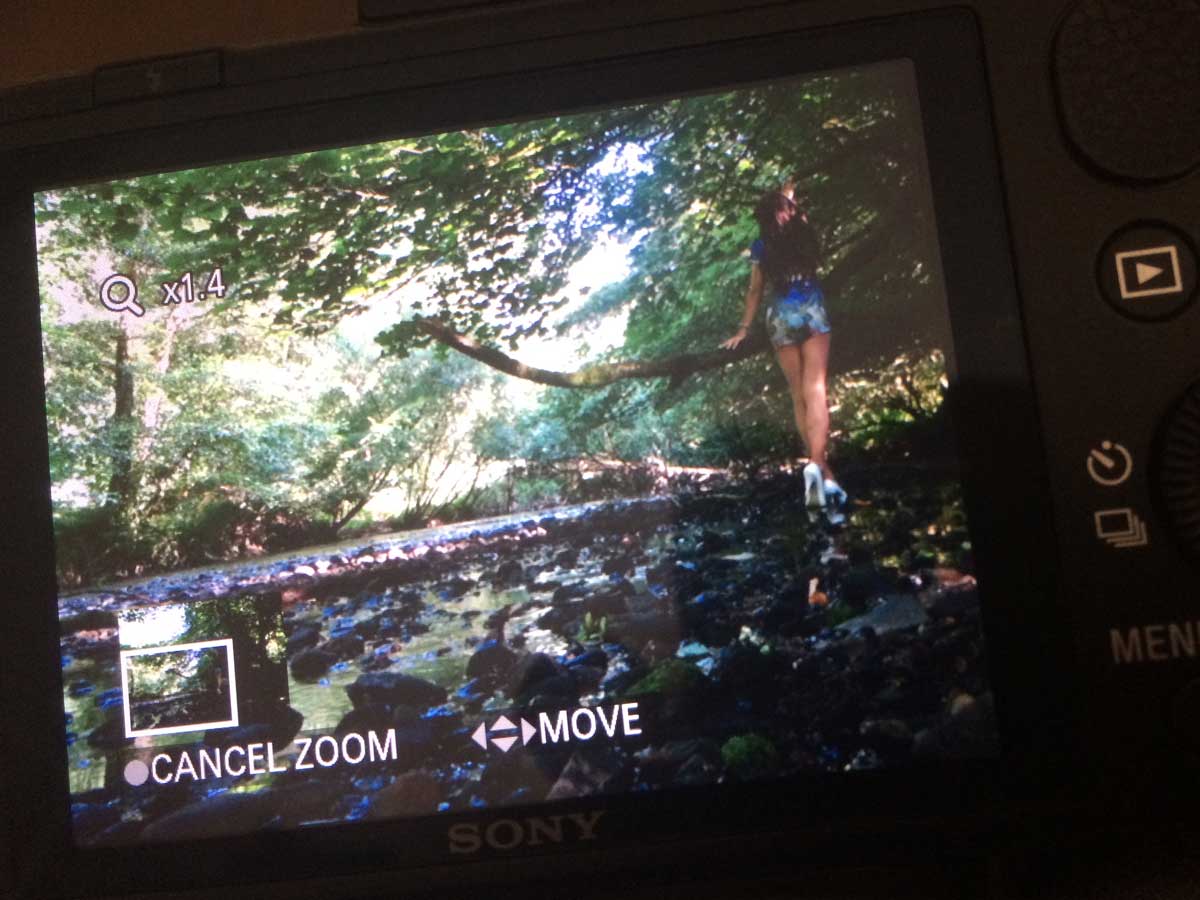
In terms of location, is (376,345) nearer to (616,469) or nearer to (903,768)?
(616,469)

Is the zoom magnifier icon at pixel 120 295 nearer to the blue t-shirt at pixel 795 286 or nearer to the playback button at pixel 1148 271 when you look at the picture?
the blue t-shirt at pixel 795 286

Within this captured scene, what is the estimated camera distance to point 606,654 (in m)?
0.58

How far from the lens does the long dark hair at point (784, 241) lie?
591 millimetres

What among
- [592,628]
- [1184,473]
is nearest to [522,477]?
[592,628]

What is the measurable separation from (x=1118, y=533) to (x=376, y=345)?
433mm

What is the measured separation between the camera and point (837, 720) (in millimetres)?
572

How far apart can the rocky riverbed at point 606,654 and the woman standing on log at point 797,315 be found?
20mm

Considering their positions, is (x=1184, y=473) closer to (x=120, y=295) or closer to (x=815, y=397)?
(x=815, y=397)

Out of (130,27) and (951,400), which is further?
(130,27)

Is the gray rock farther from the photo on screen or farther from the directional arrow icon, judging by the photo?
the photo on screen

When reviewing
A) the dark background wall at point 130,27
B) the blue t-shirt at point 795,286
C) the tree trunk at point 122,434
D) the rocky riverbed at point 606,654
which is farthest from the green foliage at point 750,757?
the dark background wall at point 130,27

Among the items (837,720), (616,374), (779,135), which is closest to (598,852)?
(837,720)

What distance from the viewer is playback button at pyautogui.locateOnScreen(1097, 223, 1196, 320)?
0.58 m

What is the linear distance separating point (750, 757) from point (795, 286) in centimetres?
26
